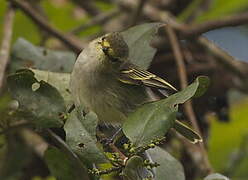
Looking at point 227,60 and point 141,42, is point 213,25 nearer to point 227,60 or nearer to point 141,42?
point 227,60

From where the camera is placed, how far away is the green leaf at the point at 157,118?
1.45 metres

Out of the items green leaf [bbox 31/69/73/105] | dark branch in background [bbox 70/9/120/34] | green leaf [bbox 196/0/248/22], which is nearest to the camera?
green leaf [bbox 31/69/73/105]

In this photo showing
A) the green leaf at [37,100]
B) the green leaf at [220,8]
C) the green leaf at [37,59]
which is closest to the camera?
the green leaf at [37,100]

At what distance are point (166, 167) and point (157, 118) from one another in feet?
0.88

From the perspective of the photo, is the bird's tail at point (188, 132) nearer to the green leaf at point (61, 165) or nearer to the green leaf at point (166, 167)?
the green leaf at point (166, 167)

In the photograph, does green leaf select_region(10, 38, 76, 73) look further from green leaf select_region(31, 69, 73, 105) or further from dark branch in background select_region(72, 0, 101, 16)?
dark branch in background select_region(72, 0, 101, 16)

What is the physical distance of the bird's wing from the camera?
5.55ft

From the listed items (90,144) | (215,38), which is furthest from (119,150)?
(215,38)

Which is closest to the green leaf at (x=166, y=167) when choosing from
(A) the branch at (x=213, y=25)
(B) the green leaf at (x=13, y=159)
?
(B) the green leaf at (x=13, y=159)

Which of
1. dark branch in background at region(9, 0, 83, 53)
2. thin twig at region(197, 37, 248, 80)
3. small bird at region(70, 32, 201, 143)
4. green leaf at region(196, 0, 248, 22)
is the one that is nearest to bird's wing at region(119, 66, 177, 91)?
small bird at region(70, 32, 201, 143)

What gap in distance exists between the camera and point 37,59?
228 centimetres

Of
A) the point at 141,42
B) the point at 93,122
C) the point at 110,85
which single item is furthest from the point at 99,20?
the point at 93,122

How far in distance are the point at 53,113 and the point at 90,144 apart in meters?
0.27

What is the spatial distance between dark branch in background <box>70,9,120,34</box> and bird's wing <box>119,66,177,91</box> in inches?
52.2
